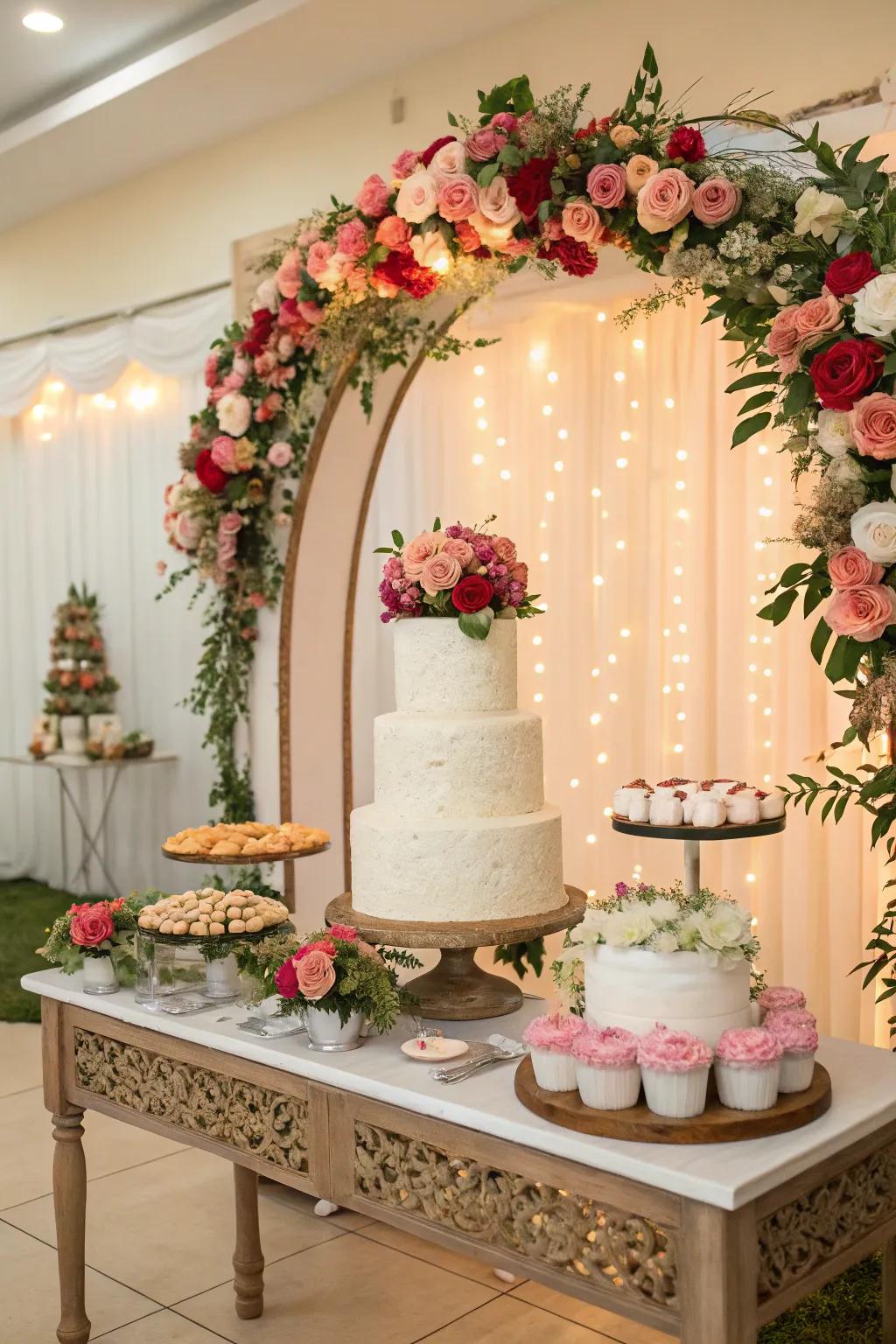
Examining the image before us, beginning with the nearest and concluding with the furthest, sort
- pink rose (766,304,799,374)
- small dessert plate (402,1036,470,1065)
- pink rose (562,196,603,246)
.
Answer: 1. small dessert plate (402,1036,470,1065)
2. pink rose (766,304,799,374)
3. pink rose (562,196,603,246)

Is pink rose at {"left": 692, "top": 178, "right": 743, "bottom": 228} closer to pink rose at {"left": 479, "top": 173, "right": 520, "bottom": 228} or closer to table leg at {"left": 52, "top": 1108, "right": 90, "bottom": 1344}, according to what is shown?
pink rose at {"left": 479, "top": 173, "right": 520, "bottom": 228}

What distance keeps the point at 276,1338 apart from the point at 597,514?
3412mm

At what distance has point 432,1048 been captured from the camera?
238 centimetres

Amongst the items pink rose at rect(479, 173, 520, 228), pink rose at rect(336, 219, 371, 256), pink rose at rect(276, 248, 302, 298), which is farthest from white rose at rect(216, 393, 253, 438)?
pink rose at rect(479, 173, 520, 228)

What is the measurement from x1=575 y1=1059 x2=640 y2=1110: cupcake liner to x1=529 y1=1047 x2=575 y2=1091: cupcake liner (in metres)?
0.06

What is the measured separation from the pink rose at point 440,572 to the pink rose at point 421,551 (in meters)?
A: 0.02

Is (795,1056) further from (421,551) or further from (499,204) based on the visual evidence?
(499,204)

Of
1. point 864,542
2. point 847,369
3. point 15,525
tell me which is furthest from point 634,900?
point 15,525

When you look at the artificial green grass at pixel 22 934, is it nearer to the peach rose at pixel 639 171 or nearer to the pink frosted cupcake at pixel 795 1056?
the peach rose at pixel 639 171

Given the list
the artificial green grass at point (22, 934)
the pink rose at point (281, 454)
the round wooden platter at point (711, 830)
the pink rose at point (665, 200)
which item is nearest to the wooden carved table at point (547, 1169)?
the round wooden platter at point (711, 830)

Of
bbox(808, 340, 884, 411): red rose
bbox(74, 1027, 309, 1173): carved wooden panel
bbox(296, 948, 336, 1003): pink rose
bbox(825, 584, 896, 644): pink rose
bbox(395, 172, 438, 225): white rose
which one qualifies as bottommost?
bbox(74, 1027, 309, 1173): carved wooden panel

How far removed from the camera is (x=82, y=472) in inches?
305

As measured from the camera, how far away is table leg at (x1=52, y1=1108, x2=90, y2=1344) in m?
2.94

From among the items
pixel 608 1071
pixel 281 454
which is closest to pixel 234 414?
pixel 281 454
